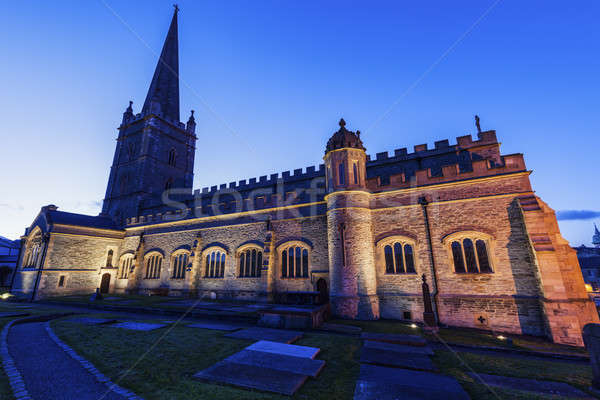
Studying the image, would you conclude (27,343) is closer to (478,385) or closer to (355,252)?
(478,385)

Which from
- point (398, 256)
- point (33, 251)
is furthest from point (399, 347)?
point (33, 251)

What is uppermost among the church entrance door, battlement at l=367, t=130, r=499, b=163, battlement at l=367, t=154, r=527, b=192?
battlement at l=367, t=130, r=499, b=163

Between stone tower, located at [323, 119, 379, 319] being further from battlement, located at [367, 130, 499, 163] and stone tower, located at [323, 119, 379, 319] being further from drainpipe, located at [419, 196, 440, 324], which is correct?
battlement, located at [367, 130, 499, 163]

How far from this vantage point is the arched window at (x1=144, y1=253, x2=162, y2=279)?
22.1 meters

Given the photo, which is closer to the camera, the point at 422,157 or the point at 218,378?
the point at 218,378

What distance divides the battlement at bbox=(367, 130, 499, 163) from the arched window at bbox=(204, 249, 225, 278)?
15354mm

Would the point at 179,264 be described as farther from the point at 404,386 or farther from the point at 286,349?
the point at 404,386

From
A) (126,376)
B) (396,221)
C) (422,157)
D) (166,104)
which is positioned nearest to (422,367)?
(126,376)

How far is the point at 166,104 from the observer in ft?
119

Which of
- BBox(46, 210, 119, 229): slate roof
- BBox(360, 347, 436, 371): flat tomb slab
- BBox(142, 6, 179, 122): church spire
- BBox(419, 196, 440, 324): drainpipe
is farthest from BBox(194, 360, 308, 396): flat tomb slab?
BBox(142, 6, 179, 122): church spire

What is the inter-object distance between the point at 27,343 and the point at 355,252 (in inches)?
494

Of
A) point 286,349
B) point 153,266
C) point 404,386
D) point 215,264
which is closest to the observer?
point 404,386

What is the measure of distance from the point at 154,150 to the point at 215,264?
22.0 meters

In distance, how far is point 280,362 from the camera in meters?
5.58
